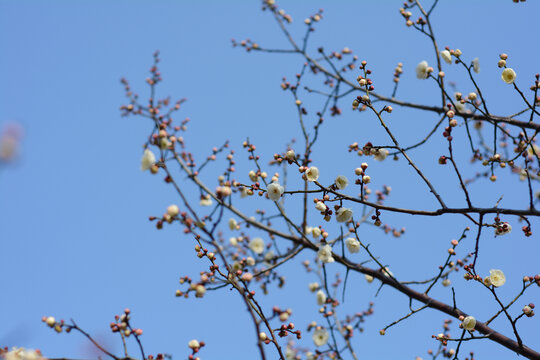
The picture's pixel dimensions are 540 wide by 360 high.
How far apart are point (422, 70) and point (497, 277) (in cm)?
197

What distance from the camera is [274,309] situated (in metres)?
2.87

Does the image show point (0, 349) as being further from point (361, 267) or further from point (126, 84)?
point (126, 84)

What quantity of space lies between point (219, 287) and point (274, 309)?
90 centimetres

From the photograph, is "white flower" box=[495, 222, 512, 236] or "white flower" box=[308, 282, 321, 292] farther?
"white flower" box=[308, 282, 321, 292]

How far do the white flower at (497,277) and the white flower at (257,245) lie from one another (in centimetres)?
276

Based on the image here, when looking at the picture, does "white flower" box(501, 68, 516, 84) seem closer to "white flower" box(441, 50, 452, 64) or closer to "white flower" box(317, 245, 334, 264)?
"white flower" box(441, 50, 452, 64)

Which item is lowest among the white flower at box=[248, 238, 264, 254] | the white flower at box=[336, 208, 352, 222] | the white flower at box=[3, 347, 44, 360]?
the white flower at box=[3, 347, 44, 360]

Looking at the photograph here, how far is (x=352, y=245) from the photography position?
13.4ft

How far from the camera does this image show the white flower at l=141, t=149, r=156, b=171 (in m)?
3.09

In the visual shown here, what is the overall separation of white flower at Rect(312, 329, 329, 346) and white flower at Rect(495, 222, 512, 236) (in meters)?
2.36

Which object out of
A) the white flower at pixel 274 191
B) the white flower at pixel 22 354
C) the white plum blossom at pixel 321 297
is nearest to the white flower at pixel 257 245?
the white plum blossom at pixel 321 297

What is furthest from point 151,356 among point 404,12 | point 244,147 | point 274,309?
point 404,12

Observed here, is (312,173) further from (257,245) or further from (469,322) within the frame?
(257,245)

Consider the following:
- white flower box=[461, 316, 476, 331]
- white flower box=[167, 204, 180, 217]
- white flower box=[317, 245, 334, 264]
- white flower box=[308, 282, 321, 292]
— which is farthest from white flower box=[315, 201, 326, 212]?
white flower box=[308, 282, 321, 292]
